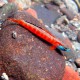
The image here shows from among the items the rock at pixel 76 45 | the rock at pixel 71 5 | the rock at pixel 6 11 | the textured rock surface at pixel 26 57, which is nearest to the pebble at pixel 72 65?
the rock at pixel 76 45

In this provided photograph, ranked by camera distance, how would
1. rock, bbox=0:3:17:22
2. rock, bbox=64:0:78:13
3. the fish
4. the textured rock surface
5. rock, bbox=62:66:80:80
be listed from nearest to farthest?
the textured rock surface
the fish
rock, bbox=62:66:80:80
rock, bbox=0:3:17:22
rock, bbox=64:0:78:13

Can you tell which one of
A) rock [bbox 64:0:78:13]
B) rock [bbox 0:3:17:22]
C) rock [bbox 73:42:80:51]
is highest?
rock [bbox 0:3:17:22]

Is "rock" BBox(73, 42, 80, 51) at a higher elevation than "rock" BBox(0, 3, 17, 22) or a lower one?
lower

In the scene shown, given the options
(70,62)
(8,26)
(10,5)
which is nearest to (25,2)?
(10,5)

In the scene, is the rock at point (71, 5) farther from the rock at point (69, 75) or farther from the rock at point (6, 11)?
the rock at point (69, 75)

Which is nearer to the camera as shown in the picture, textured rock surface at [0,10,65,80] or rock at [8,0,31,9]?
textured rock surface at [0,10,65,80]

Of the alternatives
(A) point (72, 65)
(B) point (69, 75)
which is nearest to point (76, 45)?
(A) point (72, 65)

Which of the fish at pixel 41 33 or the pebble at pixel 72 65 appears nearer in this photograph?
the fish at pixel 41 33

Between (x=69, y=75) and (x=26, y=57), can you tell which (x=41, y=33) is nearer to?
(x=26, y=57)

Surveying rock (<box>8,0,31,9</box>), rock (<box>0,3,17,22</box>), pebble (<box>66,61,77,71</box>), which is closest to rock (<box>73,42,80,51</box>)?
pebble (<box>66,61,77,71</box>)

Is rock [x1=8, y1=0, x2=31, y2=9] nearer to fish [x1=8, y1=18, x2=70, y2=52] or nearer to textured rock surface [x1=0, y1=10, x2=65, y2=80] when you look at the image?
fish [x1=8, y1=18, x2=70, y2=52]
